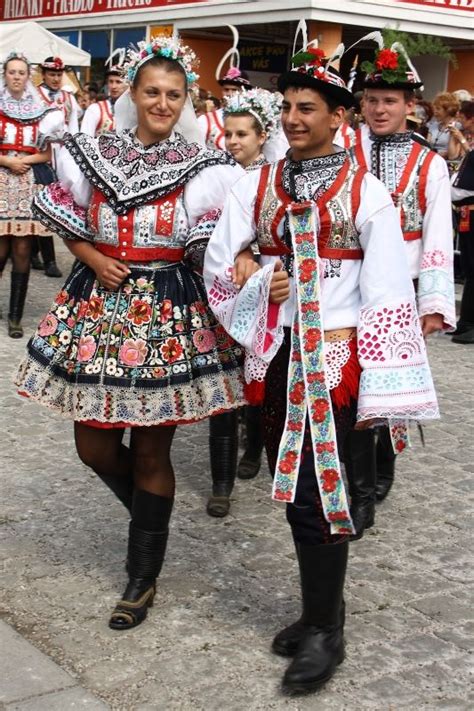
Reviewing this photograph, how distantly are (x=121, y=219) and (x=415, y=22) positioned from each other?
1783cm

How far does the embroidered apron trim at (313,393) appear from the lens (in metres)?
3.48

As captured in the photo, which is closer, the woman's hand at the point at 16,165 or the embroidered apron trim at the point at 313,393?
the embroidered apron trim at the point at 313,393

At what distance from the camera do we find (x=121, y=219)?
12.6 feet

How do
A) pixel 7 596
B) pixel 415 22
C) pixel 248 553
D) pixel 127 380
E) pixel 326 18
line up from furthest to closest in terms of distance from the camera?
pixel 415 22 < pixel 326 18 < pixel 248 553 < pixel 7 596 < pixel 127 380

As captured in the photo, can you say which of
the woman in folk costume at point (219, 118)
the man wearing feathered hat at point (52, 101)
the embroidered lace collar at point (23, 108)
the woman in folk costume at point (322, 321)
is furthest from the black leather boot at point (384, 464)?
the man wearing feathered hat at point (52, 101)

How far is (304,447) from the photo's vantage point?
353cm

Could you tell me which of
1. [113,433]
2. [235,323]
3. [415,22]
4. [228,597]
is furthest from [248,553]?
[415,22]

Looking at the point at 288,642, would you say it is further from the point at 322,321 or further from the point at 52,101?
the point at 52,101

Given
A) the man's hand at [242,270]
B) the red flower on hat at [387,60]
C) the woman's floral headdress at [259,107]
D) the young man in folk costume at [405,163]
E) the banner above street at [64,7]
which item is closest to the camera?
the man's hand at [242,270]

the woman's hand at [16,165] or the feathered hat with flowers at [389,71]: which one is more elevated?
the feathered hat with flowers at [389,71]

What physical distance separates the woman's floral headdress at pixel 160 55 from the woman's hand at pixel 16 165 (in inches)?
199

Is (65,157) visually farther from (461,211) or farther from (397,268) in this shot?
(461,211)

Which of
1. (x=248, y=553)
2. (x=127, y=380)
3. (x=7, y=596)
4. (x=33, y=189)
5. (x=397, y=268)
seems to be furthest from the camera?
(x=33, y=189)

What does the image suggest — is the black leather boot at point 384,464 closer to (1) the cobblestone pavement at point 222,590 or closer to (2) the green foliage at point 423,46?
(1) the cobblestone pavement at point 222,590
